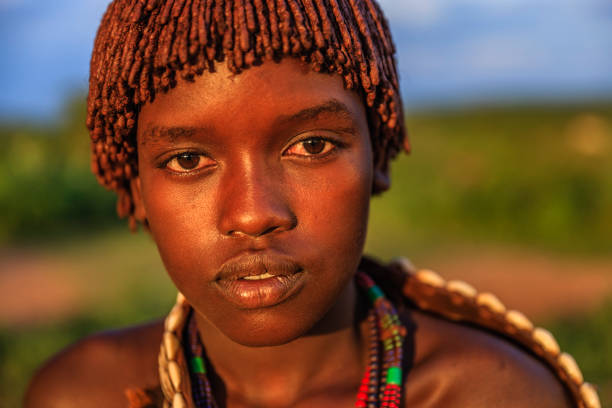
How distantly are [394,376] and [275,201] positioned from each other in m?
→ 0.74

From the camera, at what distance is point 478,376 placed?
1.93 meters

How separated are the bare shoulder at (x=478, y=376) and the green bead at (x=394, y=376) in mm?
71

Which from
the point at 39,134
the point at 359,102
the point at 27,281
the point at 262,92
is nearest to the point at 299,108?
the point at 262,92

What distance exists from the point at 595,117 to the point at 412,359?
12503 millimetres

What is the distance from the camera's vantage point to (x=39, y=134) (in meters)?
12.8

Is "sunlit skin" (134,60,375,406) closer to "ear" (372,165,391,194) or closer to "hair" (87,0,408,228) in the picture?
"hair" (87,0,408,228)

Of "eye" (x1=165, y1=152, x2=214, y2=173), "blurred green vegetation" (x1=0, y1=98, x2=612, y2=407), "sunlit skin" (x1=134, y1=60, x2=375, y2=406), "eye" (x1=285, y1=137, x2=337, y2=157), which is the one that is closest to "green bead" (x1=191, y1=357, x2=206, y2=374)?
"sunlit skin" (x1=134, y1=60, x2=375, y2=406)

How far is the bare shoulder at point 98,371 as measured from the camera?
7.18ft

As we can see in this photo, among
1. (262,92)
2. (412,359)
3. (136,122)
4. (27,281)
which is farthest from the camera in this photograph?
(27,281)

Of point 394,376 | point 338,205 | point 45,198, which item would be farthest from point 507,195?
point 338,205

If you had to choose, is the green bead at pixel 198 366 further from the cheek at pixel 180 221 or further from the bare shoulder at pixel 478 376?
the bare shoulder at pixel 478 376

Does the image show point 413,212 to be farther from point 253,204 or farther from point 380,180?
point 253,204

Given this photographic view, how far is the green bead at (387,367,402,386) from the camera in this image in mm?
1914

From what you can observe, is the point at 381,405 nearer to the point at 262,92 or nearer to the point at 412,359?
the point at 412,359
